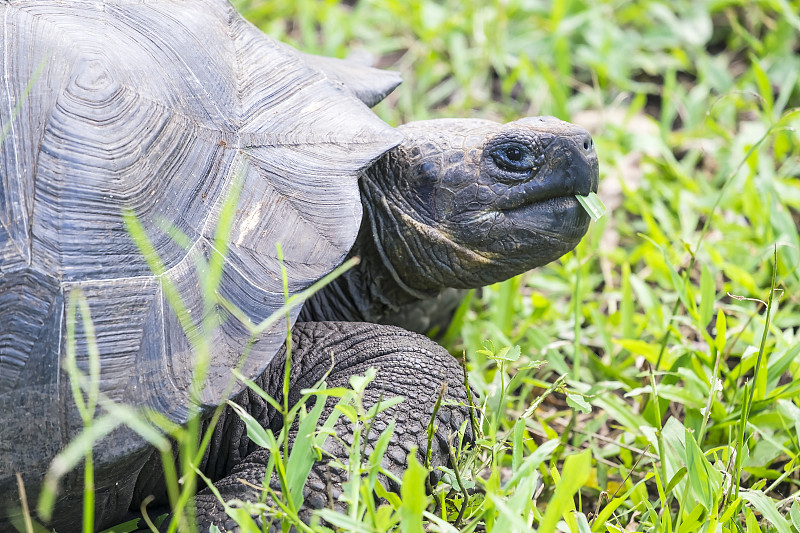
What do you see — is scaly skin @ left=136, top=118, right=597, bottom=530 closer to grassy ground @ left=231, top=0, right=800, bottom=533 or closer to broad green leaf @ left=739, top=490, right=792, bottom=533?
grassy ground @ left=231, top=0, right=800, bottom=533

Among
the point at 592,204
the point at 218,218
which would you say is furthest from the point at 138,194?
the point at 592,204

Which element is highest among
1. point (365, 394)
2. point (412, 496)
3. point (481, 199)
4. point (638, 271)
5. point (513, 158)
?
point (513, 158)

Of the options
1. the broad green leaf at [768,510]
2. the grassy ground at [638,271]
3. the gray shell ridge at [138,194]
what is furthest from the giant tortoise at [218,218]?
the broad green leaf at [768,510]

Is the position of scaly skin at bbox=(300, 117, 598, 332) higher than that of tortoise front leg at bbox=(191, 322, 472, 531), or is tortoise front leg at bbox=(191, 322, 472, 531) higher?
scaly skin at bbox=(300, 117, 598, 332)

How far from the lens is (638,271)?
3.71 meters

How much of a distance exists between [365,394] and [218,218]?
0.63 meters

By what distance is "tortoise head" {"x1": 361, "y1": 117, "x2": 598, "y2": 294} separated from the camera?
2598mm

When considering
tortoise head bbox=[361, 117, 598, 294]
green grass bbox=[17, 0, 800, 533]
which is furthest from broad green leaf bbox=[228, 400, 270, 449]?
tortoise head bbox=[361, 117, 598, 294]

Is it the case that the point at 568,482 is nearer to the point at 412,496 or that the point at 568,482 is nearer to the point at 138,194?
the point at 412,496

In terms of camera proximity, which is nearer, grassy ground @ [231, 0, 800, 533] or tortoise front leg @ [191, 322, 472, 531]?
tortoise front leg @ [191, 322, 472, 531]

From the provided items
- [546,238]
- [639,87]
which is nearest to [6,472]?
[546,238]

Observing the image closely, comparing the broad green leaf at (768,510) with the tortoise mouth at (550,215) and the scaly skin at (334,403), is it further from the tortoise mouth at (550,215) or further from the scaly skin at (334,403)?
the tortoise mouth at (550,215)

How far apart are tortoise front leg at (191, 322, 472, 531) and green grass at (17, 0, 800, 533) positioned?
0.11 m

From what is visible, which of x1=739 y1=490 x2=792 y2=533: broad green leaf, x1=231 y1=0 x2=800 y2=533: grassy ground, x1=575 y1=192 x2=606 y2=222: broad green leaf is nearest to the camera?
x1=739 y1=490 x2=792 y2=533: broad green leaf
